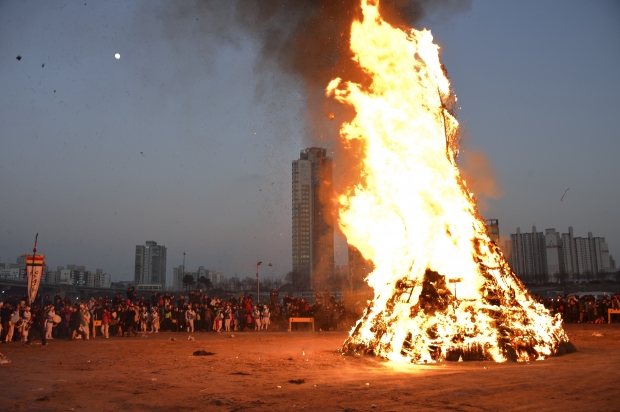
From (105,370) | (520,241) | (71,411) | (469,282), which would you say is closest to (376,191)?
(469,282)

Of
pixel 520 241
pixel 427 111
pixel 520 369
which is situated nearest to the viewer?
pixel 520 369

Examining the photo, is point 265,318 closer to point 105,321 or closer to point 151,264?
point 105,321

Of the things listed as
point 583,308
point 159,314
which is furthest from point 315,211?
point 583,308

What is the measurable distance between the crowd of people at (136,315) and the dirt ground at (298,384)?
522 centimetres

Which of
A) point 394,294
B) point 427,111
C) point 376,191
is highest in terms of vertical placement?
point 427,111

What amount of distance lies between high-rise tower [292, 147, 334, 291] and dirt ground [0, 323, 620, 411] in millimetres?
9761

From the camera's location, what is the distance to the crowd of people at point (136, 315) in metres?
19.0

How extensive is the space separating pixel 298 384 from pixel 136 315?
15.3 meters

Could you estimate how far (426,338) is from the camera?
483 inches

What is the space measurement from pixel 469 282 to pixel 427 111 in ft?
16.0

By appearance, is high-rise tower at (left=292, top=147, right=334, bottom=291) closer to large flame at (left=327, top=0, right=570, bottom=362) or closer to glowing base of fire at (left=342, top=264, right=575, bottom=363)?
large flame at (left=327, top=0, right=570, bottom=362)

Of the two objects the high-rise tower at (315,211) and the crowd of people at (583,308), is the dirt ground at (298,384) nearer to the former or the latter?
the high-rise tower at (315,211)

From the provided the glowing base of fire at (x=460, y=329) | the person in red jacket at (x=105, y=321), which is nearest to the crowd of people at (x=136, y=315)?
the person in red jacket at (x=105, y=321)

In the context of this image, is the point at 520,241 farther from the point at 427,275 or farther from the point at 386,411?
the point at 386,411
